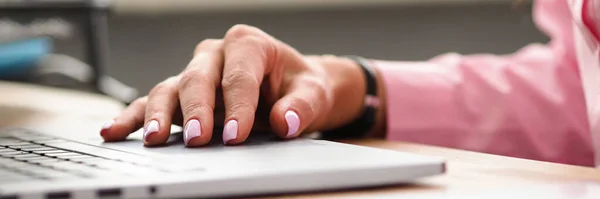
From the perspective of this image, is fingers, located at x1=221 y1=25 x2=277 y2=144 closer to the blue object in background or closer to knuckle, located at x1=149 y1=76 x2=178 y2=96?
knuckle, located at x1=149 y1=76 x2=178 y2=96

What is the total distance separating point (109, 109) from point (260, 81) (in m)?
0.43

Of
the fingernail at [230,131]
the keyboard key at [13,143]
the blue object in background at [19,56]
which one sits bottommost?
the fingernail at [230,131]

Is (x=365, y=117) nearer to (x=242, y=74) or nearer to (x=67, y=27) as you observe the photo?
(x=242, y=74)

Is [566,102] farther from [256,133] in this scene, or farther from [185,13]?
[185,13]

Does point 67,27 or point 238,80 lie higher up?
point 67,27

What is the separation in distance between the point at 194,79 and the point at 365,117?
21 centimetres

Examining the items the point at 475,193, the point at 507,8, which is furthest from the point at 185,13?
the point at 475,193

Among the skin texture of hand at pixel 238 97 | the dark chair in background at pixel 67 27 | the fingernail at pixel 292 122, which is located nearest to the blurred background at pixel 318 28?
the dark chair in background at pixel 67 27

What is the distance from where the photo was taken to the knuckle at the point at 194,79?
556 mm

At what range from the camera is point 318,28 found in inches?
70.6

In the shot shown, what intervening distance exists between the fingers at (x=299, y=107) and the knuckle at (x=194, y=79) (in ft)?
0.17

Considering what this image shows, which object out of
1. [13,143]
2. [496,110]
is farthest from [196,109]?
[496,110]

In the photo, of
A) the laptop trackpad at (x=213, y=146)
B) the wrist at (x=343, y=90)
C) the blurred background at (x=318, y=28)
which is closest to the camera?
the laptop trackpad at (x=213, y=146)

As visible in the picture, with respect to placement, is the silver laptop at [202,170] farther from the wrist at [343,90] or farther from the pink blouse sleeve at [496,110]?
the pink blouse sleeve at [496,110]
